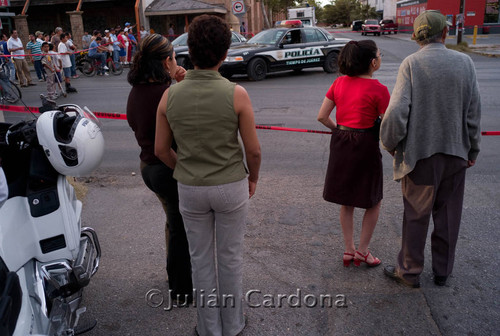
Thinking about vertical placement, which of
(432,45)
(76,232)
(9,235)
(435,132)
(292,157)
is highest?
(432,45)

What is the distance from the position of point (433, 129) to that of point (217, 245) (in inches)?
64.8

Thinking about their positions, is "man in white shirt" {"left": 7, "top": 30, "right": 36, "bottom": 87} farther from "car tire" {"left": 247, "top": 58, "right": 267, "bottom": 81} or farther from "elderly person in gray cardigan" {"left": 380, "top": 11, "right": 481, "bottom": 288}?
"elderly person in gray cardigan" {"left": 380, "top": 11, "right": 481, "bottom": 288}

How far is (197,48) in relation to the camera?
2.51m

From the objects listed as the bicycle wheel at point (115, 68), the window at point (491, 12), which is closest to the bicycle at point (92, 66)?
the bicycle wheel at point (115, 68)

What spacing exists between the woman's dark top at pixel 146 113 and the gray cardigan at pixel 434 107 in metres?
1.55

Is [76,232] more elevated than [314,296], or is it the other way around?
[76,232]

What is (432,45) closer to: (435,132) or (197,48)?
(435,132)

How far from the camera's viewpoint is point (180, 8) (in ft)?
102

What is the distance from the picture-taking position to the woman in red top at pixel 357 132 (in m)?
3.35

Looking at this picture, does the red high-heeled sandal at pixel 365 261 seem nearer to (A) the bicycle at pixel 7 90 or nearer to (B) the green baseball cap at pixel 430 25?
(B) the green baseball cap at pixel 430 25

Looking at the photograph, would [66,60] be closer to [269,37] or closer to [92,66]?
[92,66]

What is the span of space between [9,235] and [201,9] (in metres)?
30.7

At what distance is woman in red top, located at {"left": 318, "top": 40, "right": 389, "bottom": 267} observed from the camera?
11.0 ft

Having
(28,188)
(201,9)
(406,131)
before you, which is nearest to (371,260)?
(406,131)
